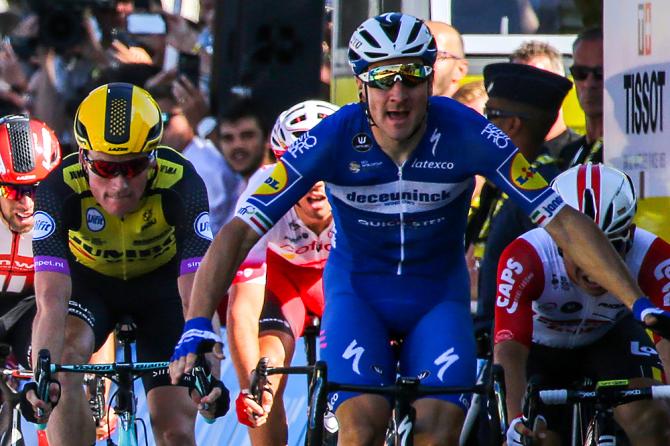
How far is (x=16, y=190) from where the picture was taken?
991 cm

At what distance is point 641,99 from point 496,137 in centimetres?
281

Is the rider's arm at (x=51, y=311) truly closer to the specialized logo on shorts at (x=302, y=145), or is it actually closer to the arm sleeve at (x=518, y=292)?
the specialized logo on shorts at (x=302, y=145)

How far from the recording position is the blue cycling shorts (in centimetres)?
647

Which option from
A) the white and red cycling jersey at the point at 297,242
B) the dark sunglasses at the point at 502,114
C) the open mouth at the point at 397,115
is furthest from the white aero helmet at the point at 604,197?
the white and red cycling jersey at the point at 297,242

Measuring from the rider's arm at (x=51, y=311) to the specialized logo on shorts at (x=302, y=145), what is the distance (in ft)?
5.84

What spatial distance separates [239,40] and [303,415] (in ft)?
9.34

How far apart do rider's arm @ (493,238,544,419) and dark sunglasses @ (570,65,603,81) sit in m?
2.62

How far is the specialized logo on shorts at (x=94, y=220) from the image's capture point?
A: 8.20 metres

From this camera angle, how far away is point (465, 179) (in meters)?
6.74

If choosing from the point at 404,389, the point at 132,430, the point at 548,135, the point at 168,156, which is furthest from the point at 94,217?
the point at 548,135

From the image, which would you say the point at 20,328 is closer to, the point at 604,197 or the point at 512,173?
the point at 604,197

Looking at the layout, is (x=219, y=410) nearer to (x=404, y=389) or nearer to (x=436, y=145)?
(x=404, y=389)

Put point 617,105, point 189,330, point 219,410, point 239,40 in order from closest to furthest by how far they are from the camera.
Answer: point 189,330 < point 219,410 < point 617,105 < point 239,40

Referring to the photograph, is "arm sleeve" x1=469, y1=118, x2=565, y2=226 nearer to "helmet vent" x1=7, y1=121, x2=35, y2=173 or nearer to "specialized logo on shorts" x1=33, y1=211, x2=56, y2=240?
"specialized logo on shorts" x1=33, y1=211, x2=56, y2=240
